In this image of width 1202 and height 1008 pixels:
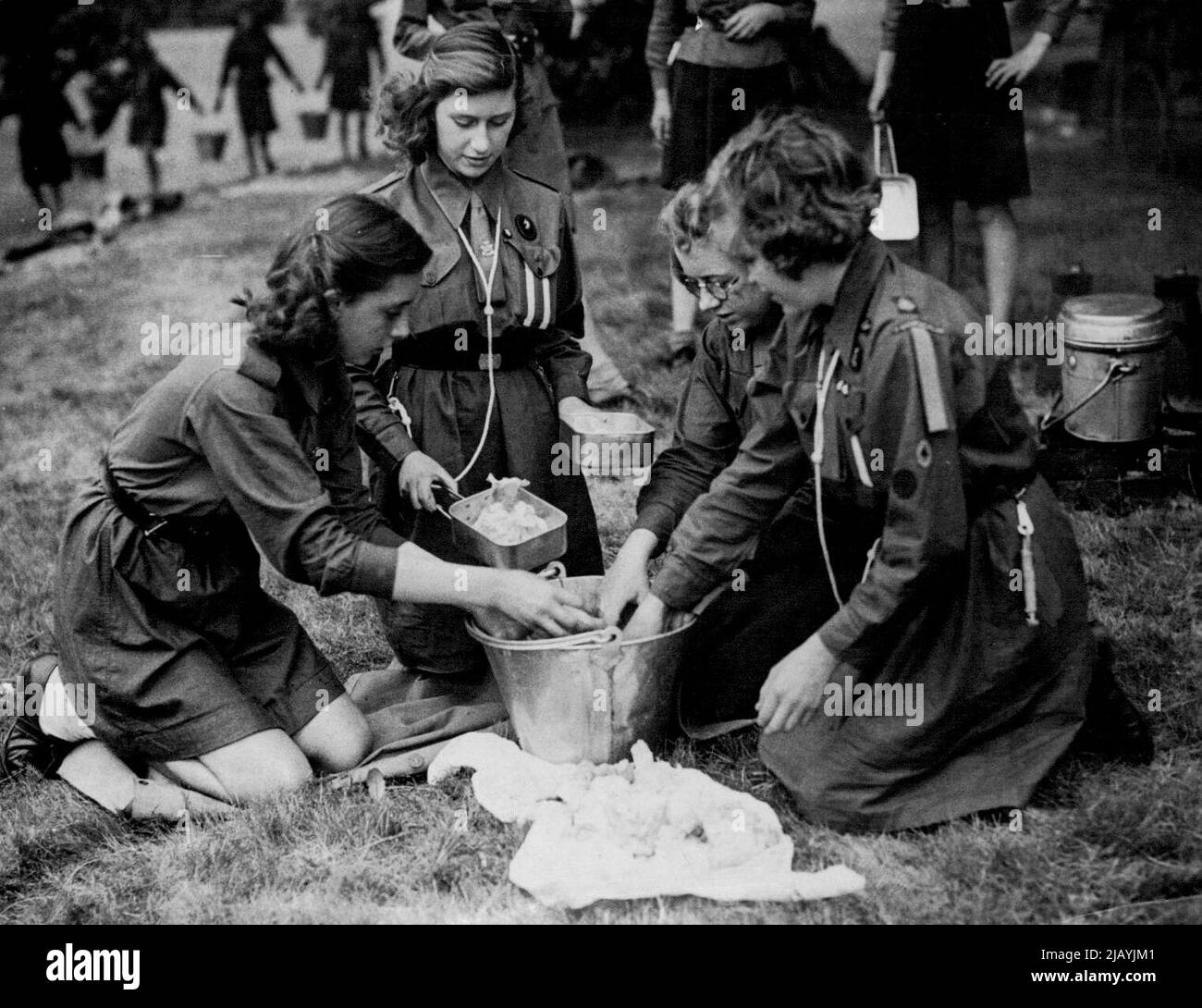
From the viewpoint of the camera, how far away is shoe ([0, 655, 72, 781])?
4.05m

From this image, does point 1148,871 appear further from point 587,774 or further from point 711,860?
point 587,774

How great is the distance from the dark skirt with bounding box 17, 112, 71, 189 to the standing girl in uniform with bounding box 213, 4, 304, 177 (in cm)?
190

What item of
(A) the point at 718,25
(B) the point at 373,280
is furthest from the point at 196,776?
(A) the point at 718,25

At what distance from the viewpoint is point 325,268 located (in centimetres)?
354

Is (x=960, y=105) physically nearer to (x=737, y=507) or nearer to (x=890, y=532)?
(x=737, y=507)

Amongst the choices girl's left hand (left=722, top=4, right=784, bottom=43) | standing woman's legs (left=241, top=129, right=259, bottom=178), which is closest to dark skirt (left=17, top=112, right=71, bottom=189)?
standing woman's legs (left=241, top=129, right=259, bottom=178)

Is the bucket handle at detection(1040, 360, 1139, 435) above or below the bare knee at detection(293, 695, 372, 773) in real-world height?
above

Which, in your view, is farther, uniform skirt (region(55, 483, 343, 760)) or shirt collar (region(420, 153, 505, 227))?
shirt collar (region(420, 153, 505, 227))

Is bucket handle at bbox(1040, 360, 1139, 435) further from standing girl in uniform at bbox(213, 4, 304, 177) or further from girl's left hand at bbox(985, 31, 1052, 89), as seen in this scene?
standing girl in uniform at bbox(213, 4, 304, 177)

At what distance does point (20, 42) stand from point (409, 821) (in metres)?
10.4

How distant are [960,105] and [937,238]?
22.8 inches

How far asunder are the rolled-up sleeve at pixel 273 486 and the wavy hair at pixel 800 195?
1182mm

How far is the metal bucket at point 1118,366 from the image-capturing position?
17.9ft

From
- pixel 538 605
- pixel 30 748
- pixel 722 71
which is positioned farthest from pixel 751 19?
pixel 30 748
